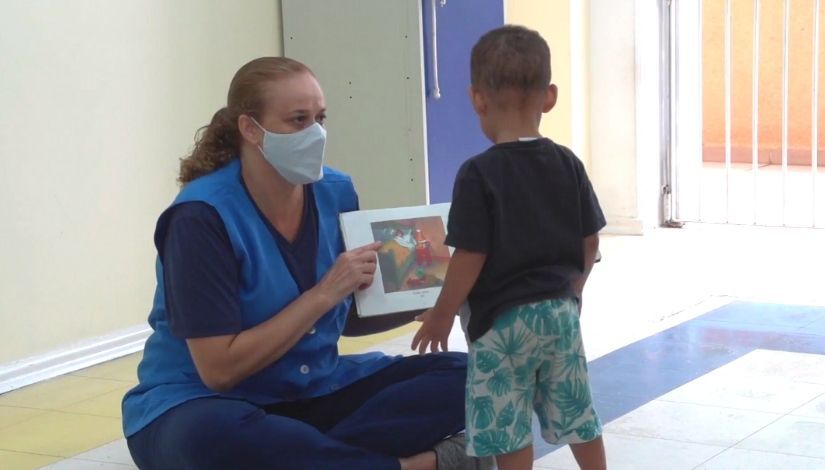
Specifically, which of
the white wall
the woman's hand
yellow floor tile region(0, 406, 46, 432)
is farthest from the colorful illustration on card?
the white wall

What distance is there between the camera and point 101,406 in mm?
3732

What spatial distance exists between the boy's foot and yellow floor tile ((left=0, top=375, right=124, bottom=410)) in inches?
63.2

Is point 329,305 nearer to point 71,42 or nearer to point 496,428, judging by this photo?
point 496,428

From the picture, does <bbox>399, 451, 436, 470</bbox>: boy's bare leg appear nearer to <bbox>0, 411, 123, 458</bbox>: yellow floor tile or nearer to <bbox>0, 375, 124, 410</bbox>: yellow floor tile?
<bbox>0, 411, 123, 458</bbox>: yellow floor tile

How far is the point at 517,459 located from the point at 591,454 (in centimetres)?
16

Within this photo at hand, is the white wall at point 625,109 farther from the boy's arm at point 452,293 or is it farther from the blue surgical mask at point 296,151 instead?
the boy's arm at point 452,293

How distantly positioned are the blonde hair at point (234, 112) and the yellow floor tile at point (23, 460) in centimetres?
102

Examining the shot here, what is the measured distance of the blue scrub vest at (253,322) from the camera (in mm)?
2500

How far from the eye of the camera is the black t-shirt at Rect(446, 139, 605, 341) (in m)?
2.24

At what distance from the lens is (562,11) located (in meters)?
6.47

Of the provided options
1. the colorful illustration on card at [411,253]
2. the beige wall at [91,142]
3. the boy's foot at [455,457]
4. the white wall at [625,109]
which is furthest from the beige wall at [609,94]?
the boy's foot at [455,457]

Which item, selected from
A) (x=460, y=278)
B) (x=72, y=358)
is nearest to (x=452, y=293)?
(x=460, y=278)

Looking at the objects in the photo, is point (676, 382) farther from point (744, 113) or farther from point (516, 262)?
point (744, 113)

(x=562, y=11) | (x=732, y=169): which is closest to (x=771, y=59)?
(x=732, y=169)
